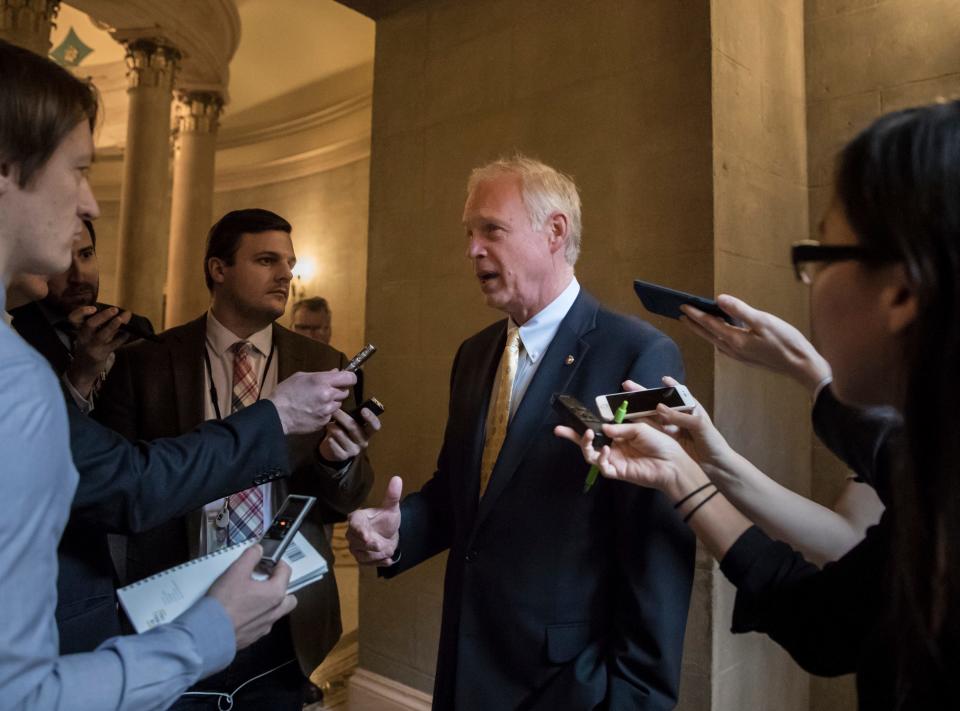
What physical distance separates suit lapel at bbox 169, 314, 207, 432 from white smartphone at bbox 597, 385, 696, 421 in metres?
1.48

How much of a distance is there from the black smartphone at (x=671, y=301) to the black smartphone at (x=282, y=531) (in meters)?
0.95

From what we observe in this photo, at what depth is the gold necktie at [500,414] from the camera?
208 cm

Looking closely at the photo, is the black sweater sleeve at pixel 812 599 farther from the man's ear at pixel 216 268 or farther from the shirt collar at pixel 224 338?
the man's ear at pixel 216 268

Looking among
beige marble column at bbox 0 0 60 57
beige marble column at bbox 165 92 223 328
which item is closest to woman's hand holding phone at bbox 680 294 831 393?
beige marble column at bbox 0 0 60 57

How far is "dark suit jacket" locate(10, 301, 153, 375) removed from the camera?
7.61 feet

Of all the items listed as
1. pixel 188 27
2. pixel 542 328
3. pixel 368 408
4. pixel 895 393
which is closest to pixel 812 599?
pixel 895 393

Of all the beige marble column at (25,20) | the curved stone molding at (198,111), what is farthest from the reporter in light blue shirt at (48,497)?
the curved stone molding at (198,111)

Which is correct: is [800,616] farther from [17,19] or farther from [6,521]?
[17,19]

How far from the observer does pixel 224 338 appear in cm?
261

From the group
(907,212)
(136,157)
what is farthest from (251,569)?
(136,157)

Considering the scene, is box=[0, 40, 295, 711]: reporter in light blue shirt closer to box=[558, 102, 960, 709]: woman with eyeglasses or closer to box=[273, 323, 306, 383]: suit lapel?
box=[558, 102, 960, 709]: woman with eyeglasses

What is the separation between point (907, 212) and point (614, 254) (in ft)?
7.24

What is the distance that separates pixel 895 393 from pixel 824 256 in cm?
24

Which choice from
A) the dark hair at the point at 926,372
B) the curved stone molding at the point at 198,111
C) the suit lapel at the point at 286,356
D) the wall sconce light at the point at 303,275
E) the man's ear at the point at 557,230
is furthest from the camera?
the wall sconce light at the point at 303,275
